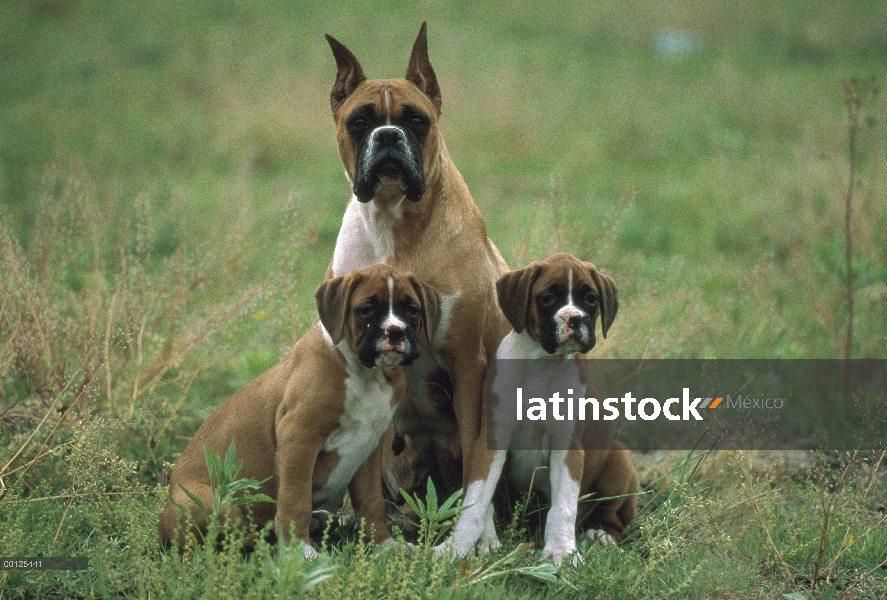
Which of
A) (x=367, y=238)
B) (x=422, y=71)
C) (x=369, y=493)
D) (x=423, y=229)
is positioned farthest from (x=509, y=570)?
(x=422, y=71)

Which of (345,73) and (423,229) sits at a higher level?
(345,73)

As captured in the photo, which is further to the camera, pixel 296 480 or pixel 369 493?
pixel 369 493

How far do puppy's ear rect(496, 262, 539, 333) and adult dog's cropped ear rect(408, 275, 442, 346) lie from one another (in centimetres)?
32

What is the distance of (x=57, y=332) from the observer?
6336 mm

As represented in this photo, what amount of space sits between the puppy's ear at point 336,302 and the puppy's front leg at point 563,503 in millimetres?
1210

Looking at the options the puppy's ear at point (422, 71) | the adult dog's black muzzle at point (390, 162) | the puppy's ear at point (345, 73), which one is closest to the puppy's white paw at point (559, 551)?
the adult dog's black muzzle at point (390, 162)

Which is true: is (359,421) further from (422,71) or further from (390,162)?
(422,71)

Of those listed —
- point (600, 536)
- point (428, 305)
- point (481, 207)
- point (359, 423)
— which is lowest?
point (600, 536)

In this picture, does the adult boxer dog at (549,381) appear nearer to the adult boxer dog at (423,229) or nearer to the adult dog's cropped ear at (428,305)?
the adult boxer dog at (423,229)

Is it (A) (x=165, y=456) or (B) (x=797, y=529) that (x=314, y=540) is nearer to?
(A) (x=165, y=456)

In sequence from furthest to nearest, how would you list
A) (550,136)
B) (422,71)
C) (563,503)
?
(550,136) < (422,71) < (563,503)

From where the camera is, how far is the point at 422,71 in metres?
5.33

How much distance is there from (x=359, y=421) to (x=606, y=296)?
1.31m

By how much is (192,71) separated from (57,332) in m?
11.3
